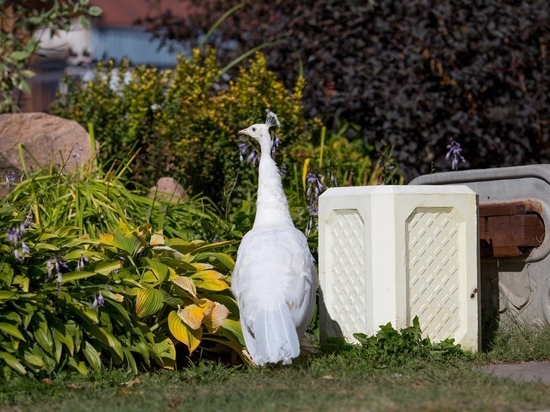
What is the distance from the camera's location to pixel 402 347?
548cm

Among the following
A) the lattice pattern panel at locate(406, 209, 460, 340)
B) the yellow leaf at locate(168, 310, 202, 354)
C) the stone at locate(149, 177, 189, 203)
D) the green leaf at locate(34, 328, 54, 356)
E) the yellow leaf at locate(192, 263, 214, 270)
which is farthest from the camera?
the stone at locate(149, 177, 189, 203)

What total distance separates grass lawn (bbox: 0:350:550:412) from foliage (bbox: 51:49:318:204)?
280 centimetres

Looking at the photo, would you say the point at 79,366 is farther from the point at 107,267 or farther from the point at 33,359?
the point at 107,267

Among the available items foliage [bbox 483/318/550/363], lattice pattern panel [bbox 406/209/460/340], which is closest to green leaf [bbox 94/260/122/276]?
lattice pattern panel [bbox 406/209/460/340]

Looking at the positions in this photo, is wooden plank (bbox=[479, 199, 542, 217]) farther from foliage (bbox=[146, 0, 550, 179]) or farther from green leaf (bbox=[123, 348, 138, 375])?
green leaf (bbox=[123, 348, 138, 375])

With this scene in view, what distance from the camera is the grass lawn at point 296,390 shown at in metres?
4.23

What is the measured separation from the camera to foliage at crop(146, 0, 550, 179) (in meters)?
8.96

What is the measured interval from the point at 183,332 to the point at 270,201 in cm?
94

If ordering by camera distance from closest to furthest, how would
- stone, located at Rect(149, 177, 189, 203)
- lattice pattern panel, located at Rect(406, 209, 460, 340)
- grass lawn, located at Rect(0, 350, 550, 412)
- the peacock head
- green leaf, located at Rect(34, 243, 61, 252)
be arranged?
grass lawn, located at Rect(0, 350, 550, 412)
green leaf, located at Rect(34, 243, 61, 252)
lattice pattern panel, located at Rect(406, 209, 460, 340)
the peacock head
stone, located at Rect(149, 177, 189, 203)

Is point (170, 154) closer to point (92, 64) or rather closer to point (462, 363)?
point (92, 64)

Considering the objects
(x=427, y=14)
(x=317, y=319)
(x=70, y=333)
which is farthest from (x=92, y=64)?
(x=70, y=333)

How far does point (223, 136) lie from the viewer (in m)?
8.15

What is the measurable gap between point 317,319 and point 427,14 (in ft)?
12.5

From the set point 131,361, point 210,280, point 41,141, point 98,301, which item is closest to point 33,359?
point 98,301
